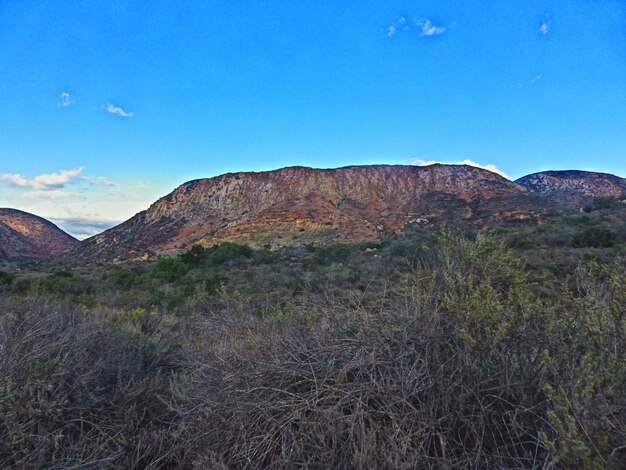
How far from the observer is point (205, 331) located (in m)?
5.21

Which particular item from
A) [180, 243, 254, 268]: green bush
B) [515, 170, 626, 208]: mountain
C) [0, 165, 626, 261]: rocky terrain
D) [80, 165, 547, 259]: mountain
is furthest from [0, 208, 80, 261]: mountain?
[515, 170, 626, 208]: mountain

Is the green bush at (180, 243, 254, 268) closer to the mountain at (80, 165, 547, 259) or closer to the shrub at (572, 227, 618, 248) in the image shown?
the mountain at (80, 165, 547, 259)

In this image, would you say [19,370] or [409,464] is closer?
[409,464]

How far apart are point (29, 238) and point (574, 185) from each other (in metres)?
106

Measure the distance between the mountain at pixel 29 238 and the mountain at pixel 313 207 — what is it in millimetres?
11368

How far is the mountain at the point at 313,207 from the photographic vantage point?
51.2 m

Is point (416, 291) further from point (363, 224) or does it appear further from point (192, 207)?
point (192, 207)

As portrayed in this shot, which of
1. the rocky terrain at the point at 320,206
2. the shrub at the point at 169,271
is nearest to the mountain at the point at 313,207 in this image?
the rocky terrain at the point at 320,206

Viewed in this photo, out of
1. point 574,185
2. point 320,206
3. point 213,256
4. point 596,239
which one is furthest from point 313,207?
point 574,185

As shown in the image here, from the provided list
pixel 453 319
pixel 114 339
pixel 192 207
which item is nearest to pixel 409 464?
pixel 453 319

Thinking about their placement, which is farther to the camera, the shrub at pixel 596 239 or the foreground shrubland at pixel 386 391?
the shrub at pixel 596 239

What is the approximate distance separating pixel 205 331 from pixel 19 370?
A: 2.34 m

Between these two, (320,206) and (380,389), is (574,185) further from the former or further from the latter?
(380,389)

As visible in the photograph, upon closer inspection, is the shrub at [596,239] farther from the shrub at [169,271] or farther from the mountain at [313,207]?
the mountain at [313,207]
